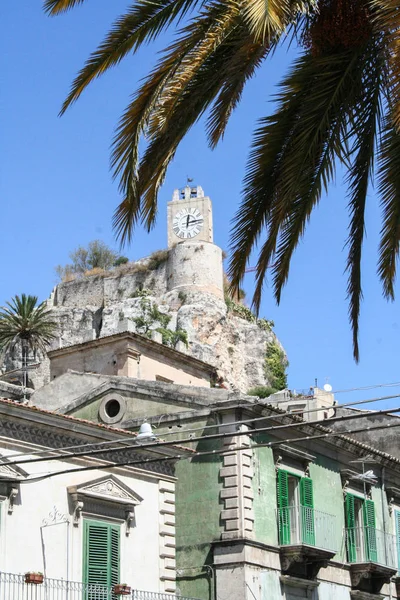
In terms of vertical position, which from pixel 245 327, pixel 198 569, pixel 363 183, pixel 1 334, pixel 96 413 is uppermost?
pixel 245 327

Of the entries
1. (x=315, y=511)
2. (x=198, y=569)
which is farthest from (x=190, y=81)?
(x=315, y=511)

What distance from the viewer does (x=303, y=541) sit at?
1153 inches

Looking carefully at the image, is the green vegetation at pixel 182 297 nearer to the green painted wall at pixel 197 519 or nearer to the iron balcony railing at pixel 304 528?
the iron balcony railing at pixel 304 528

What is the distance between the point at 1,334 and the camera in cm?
6894

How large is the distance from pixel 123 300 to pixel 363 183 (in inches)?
3100

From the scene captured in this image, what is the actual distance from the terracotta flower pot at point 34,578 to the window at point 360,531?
45.8 feet

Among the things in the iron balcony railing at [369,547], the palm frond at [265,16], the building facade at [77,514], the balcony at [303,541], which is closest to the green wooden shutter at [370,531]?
the iron balcony railing at [369,547]

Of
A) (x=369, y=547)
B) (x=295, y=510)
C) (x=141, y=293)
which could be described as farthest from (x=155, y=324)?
(x=295, y=510)

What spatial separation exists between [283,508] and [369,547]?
4.82m

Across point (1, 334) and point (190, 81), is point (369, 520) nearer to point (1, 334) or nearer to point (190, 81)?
point (190, 81)

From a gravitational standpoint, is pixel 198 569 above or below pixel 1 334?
below

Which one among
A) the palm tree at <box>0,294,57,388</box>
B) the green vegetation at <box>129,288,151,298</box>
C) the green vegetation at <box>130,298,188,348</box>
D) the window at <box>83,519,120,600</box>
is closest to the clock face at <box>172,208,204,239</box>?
the green vegetation at <box>129,288,151,298</box>

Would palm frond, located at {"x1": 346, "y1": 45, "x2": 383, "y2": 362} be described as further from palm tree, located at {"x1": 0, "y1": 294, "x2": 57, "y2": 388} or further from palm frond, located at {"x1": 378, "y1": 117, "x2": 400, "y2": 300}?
palm tree, located at {"x1": 0, "y1": 294, "x2": 57, "y2": 388}

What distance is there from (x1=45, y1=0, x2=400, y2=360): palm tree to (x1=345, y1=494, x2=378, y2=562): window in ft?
69.3
